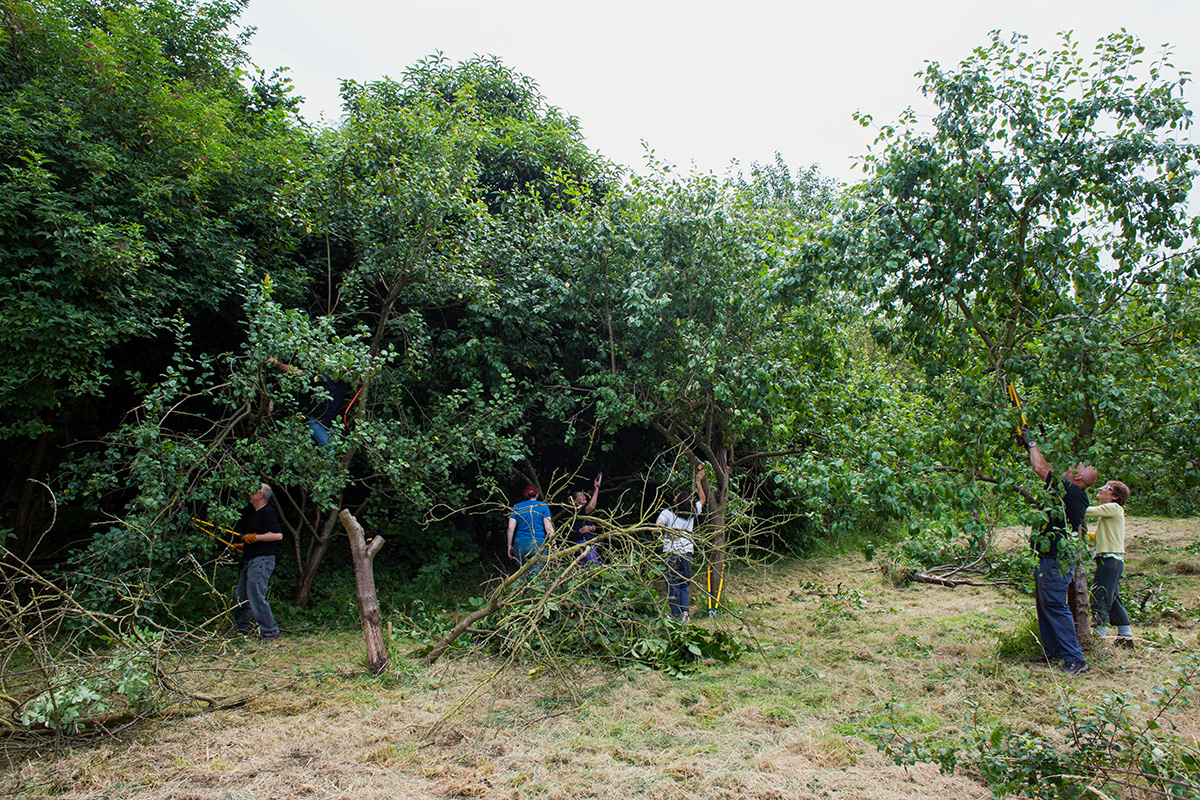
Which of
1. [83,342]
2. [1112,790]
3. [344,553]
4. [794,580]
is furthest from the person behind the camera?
[794,580]

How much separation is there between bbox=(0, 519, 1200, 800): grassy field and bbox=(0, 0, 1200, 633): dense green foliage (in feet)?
3.46

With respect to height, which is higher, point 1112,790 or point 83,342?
point 83,342

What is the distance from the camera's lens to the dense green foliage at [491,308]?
4.65 m

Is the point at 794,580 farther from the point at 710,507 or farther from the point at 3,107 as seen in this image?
the point at 3,107

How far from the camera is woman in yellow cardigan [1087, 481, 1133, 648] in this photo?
5445mm

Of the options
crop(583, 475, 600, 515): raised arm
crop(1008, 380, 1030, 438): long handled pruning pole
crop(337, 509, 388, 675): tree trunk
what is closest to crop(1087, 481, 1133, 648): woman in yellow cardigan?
crop(1008, 380, 1030, 438): long handled pruning pole

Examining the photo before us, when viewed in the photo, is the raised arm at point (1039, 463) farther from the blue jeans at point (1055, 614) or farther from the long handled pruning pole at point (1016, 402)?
the blue jeans at point (1055, 614)

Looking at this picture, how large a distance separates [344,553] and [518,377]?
3.15 meters

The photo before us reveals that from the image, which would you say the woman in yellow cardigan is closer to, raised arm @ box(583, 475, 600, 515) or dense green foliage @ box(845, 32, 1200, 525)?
dense green foliage @ box(845, 32, 1200, 525)

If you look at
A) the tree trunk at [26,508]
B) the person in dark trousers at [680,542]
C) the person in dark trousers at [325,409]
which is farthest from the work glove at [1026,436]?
the tree trunk at [26,508]

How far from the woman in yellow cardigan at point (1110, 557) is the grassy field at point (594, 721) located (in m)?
0.25

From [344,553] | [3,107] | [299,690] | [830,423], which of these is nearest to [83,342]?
[3,107]

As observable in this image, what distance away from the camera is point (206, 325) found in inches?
308

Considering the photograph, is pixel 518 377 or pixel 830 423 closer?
pixel 830 423
